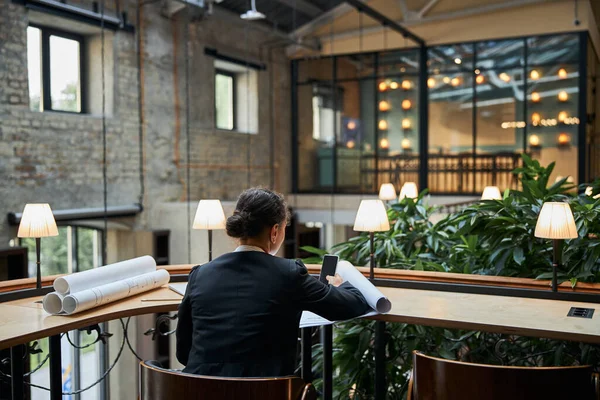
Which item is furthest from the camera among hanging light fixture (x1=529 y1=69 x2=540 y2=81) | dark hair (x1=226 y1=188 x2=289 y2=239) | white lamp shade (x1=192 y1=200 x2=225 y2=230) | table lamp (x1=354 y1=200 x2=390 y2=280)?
hanging light fixture (x1=529 y1=69 x2=540 y2=81)

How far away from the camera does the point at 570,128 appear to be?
11523 mm

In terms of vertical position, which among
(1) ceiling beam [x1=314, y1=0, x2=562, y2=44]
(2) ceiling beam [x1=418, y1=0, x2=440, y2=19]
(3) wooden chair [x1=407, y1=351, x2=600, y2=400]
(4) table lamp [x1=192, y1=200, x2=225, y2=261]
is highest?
(2) ceiling beam [x1=418, y1=0, x2=440, y2=19]

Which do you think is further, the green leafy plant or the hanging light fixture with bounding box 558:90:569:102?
the hanging light fixture with bounding box 558:90:569:102

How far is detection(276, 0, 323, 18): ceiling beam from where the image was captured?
12.0m

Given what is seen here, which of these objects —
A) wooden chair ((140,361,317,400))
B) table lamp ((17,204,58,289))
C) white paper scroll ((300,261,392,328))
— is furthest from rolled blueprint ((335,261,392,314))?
table lamp ((17,204,58,289))

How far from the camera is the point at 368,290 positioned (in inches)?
94.3

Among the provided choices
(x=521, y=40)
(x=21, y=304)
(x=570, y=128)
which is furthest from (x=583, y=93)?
(x=21, y=304)

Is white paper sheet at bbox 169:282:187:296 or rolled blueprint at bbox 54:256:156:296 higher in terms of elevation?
rolled blueprint at bbox 54:256:156:296

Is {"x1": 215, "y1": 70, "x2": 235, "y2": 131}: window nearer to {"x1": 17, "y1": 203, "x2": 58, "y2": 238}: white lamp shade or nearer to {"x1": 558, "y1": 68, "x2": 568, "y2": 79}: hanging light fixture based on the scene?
{"x1": 558, "y1": 68, "x2": 568, "y2": 79}: hanging light fixture

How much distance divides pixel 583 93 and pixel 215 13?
673cm

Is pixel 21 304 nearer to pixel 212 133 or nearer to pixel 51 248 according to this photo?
pixel 51 248

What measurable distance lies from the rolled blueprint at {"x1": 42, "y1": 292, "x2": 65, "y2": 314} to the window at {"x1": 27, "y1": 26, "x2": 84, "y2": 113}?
6.10m

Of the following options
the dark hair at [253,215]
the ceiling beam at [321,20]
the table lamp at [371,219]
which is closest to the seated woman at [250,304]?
the dark hair at [253,215]

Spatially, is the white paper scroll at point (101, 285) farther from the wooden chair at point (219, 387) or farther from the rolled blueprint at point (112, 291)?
the wooden chair at point (219, 387)
